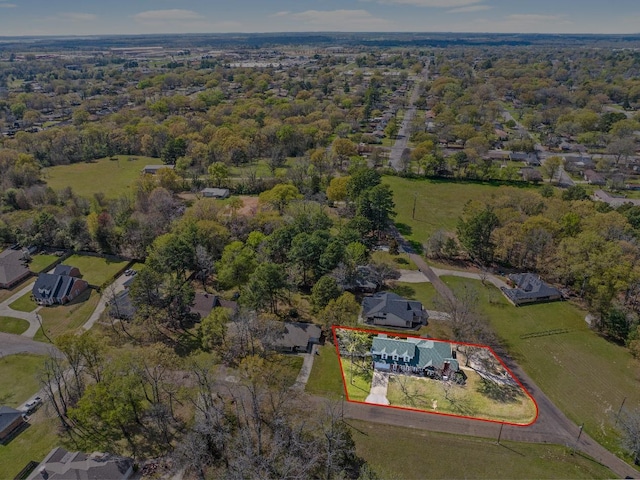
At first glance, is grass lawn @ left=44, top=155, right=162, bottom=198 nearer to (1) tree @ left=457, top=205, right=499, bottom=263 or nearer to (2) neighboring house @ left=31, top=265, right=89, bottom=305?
(2) neighboring house @ left=31, top=265, right=89, bottom=305

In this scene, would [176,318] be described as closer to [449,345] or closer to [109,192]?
[449,345]

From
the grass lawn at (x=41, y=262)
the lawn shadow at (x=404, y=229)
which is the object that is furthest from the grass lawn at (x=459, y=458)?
the grass lawn at (x=41, y=262)

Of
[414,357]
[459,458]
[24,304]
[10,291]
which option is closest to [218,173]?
[10,291]

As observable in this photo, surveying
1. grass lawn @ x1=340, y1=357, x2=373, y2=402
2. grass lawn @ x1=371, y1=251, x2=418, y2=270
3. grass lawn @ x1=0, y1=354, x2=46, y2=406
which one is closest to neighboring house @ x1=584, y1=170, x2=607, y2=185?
grass lawn @ x1=371, y1=251, x2=418, y2=270

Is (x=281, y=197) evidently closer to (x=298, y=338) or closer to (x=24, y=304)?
(x=298, y=338)

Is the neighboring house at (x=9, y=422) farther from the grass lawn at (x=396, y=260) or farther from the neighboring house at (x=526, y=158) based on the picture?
the neighboring house at (x=526, y=158)
